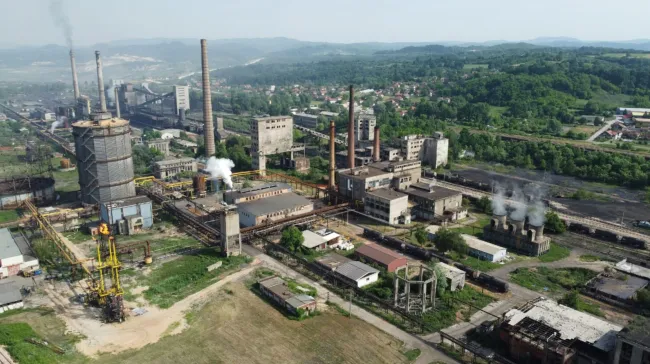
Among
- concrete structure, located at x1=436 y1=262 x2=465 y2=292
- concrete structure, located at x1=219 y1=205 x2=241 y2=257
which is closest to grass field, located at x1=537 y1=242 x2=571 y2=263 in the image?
concrete structure, located at x1=436 y1=262 x2=465 y2=292

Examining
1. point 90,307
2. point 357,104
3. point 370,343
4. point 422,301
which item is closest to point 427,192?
point 422,301

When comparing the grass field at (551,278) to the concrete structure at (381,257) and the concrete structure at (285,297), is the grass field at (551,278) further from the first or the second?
the concrete structure at (285,297)

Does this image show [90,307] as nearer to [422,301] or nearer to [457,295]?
[422,301]

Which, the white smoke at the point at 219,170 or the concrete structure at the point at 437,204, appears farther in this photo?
the white smoke at the point at 219,170

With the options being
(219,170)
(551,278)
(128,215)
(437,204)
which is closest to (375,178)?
(437,204)

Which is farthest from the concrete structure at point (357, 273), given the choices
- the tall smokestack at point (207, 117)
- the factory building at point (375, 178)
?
the tall smokestack at point (207, 117)

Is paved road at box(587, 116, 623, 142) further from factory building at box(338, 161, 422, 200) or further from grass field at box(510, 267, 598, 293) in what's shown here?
grass field at box(510, 267, 598, 293)

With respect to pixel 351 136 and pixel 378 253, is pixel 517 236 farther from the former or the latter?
pixel 351 136
